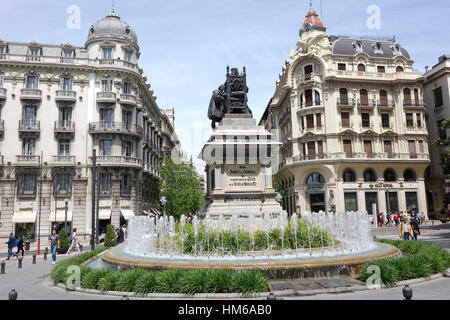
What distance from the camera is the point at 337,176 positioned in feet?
135

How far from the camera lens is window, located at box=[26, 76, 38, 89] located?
117ft

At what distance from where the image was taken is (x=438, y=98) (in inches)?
1795

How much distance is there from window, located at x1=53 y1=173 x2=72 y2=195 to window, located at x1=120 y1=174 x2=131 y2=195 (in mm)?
5373

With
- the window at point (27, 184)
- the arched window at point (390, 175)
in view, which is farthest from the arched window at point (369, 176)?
the window at point (27, 184)

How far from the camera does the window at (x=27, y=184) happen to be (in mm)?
34406

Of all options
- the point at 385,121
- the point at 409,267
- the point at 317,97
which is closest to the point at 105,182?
the point at 317,97

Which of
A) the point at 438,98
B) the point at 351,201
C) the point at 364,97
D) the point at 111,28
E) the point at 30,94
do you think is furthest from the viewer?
the point at 438,98

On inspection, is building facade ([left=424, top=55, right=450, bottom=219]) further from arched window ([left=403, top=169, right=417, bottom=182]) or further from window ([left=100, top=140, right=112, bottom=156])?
window ([left=100, top=140, right=112, bottom=156])

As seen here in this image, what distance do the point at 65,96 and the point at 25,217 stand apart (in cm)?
1348

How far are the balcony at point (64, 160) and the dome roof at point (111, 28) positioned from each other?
1450cm

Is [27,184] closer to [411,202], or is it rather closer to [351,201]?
[351,201]

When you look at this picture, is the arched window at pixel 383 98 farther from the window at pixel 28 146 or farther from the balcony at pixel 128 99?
the window at pixel 28 146

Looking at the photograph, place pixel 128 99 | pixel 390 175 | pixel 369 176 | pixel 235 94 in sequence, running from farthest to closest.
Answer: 1. pixel 390 175
2. pixel 369 176
3. pixel 128 99
4. pixel 235 94
